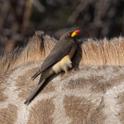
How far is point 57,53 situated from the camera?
10.8 ft

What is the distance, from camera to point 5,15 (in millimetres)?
7711

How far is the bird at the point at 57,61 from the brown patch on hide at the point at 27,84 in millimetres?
35

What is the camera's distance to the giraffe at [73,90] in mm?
3037

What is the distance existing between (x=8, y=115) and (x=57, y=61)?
1.43ft

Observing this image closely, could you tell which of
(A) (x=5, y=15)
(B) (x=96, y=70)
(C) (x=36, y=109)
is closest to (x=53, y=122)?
(C) (x=36, y=109)

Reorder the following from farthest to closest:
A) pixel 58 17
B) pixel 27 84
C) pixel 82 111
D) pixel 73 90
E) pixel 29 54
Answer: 1. pixel 58 17
2. pixel 29 54
3. pixel 27 84
4. pixel 73 90
5. pixel 82 111

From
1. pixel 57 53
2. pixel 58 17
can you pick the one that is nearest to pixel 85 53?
pixel 57 53

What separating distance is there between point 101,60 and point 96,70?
67 mm

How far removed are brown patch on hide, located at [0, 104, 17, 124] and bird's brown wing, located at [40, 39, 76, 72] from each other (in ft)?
1.02

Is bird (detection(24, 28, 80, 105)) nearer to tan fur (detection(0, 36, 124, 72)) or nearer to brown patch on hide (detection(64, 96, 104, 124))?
tan fur (detection(0, 36, 124, 72))

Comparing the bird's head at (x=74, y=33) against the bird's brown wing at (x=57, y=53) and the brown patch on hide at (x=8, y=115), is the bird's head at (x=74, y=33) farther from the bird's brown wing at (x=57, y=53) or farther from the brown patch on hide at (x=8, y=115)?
the brown patch on hide at (x=8, y=115)

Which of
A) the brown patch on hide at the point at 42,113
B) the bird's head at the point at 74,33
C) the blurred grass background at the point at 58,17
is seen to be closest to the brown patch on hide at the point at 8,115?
the brown patch on hide at the point at 42,113

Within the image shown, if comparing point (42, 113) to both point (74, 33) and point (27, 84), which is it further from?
point (74, 33)

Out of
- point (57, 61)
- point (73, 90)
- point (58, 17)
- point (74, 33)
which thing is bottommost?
point (73, 90)
